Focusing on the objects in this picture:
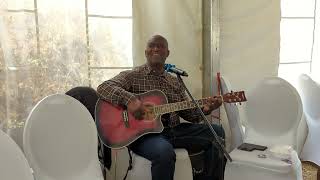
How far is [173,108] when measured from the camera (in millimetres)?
2123

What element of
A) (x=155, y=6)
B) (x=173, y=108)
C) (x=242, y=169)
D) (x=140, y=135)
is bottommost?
(x=242, y=169)

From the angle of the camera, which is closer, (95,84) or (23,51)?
(23,51)

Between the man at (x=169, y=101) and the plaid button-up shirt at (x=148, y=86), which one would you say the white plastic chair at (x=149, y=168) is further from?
the plaid button-up shirt at (x=148, y=86)

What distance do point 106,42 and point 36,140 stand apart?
39.8 inches

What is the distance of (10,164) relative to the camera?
4.58ft

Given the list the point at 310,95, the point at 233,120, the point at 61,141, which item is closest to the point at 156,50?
the point at 233,120

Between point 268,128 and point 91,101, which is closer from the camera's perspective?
point 91,101

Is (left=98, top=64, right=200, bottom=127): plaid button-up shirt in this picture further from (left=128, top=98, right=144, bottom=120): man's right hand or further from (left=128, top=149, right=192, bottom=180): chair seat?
(left=128, top=149, right=192, bottom=180): chair seat

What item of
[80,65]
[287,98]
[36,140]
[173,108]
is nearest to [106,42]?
[80,65]

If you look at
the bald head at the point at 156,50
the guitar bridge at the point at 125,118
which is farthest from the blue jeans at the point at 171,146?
the bald head at the point at 156,50

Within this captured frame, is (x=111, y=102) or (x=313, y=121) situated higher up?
(x=111, y=102)

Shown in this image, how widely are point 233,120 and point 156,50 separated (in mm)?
745

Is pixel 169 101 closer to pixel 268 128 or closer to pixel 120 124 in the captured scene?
pixel 120 124

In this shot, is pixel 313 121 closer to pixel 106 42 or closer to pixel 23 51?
pixel 106 42
